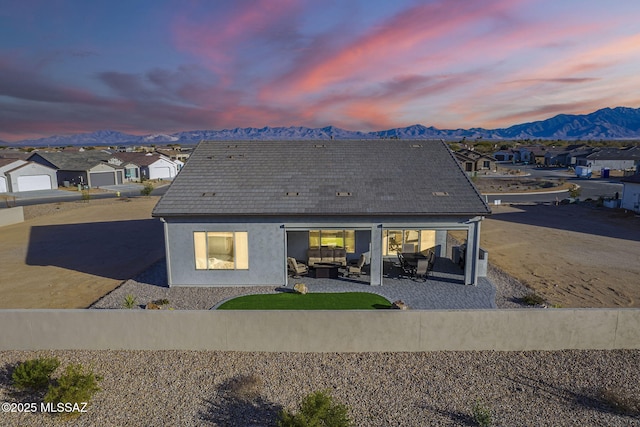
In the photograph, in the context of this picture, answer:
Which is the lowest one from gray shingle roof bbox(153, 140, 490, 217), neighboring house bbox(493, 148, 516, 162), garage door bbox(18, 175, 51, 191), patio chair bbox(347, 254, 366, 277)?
patio chair bbox(347, 254, 366, 277)

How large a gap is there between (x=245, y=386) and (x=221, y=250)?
7336 millimetres

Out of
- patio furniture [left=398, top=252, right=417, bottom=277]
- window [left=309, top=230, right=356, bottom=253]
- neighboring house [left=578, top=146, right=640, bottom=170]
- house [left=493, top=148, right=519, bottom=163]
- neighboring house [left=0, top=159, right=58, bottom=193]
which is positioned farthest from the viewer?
house [left=493, top=148, right=519, bottom=163]

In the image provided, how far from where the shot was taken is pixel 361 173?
17.3 m

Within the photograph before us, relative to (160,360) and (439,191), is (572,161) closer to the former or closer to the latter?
(439,191)

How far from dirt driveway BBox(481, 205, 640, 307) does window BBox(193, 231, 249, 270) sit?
11914 mm

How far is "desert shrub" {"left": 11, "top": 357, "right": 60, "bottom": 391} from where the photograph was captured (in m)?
8.73

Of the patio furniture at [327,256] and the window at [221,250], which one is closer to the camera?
the window at [221,250]

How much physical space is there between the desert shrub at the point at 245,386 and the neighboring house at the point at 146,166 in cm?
5890

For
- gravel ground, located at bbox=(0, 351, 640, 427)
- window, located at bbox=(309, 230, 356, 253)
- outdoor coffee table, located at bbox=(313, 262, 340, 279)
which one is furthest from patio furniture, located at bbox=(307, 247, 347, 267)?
gravel ground, located at bbox=(0, 351, 640, 427)

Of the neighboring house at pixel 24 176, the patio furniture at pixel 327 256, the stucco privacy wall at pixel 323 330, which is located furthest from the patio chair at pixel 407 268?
the neighboring house at pixel 24 176

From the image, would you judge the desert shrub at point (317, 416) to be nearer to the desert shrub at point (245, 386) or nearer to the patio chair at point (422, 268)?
the desert shrub at point (245, 386)

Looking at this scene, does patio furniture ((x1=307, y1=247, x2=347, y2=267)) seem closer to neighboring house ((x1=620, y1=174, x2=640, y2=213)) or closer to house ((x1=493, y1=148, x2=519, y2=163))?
neighboring house ((x1=620, y1=174, x2=640, y2=213))

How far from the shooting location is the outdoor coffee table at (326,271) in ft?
53.0

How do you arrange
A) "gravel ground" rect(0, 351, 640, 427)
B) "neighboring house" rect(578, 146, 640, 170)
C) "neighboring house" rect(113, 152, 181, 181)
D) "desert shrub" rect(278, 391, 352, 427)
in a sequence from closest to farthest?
"desert shrub" rect(278, 391, 352, 427) → "gravel ground" rect(0, 351, 640, 427) → "neighboring house" rect(113, 152, 181, 181) → "neighboring house" rect(578, 146, 640, 170)
